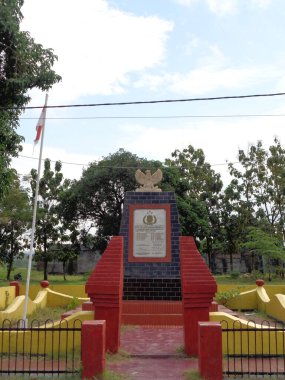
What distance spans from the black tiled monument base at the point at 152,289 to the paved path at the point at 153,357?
165 cm

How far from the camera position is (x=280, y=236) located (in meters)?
30.9

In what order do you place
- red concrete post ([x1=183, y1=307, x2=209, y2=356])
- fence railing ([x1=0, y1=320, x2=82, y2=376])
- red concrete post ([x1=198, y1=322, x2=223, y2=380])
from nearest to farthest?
1. red concrete post ([x1=198, y1=322, x2=223, y2=380])
2. fence railing ([x1=0, y1=320, x2=82, y2=376])
3. red concrete post ([x1=183, y1=307, x2=209, y2=356])

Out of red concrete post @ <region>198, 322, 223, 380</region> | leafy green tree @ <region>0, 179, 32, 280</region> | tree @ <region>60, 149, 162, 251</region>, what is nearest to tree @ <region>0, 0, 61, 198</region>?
red concrete post @ <region>198, 322, 223, 380</region>

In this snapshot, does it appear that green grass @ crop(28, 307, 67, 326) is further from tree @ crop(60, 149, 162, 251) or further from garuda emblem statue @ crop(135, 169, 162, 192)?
tree @ crop(60, 149, 162, 251)

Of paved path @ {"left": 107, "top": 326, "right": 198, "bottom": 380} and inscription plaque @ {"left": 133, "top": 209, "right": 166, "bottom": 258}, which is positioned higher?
inscription plaque @ {"left": 133, "top": 209, "right": 166, "bottom": 258}

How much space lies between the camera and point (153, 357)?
777 centimetres

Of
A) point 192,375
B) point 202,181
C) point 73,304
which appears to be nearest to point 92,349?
point 192,375

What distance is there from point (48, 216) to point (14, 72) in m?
24.5

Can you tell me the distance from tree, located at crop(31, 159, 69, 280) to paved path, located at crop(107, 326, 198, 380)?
2373 centimetres

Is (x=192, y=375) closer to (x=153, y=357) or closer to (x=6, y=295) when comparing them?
(x=153, y=357)

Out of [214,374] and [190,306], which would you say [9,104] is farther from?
[214,374]

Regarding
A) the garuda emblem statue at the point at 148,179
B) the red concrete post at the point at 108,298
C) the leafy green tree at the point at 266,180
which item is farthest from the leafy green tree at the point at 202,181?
the red concrete post at the point at 108,298

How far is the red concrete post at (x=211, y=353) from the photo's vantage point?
6336mm

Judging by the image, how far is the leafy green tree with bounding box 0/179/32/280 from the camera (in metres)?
29.7
